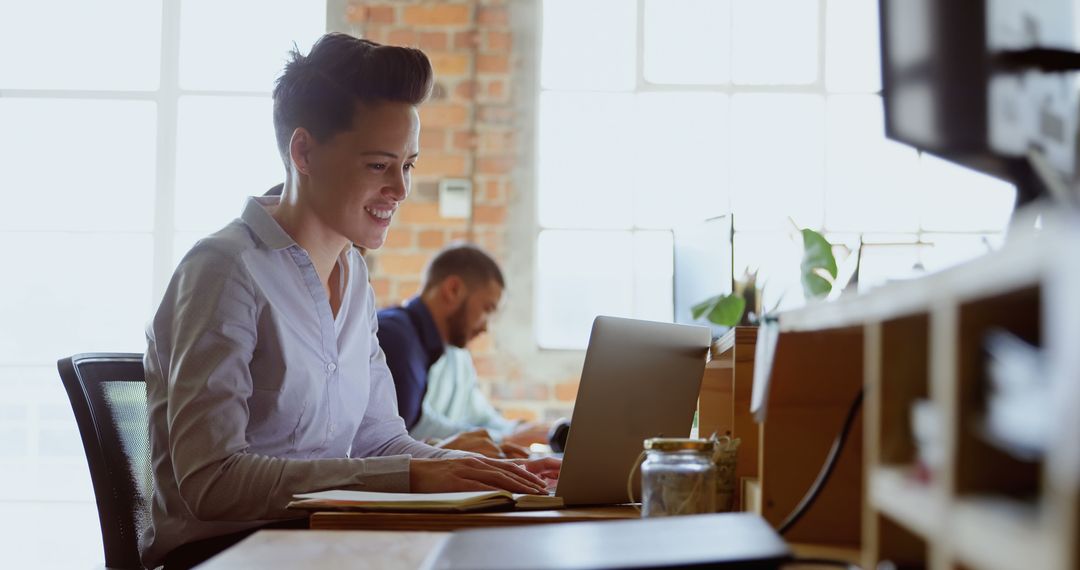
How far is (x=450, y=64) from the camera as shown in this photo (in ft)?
14.8

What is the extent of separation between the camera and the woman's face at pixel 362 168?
5.95ft

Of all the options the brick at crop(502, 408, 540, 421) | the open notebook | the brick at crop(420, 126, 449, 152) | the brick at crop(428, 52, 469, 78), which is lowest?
the brick at crop(502, 408, 540, 421)

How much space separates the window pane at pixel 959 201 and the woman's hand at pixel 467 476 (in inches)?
132

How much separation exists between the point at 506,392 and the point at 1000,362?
3.97 metres

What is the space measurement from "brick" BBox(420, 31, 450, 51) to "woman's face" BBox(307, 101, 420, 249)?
2.74 m

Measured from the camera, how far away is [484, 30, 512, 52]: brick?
453 cm

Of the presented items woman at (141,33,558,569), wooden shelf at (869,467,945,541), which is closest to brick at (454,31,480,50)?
woman at (141,33,558,569)

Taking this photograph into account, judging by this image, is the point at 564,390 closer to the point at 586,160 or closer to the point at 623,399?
the point at 586,160

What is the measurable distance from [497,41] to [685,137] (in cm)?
86

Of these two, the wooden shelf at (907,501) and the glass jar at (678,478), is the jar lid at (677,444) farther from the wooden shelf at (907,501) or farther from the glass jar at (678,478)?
the wooden shelf at (907,501)

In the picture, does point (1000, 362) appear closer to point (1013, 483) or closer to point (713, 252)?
point (1013, 483)

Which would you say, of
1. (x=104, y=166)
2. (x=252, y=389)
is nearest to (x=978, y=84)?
(x=252, y=389)

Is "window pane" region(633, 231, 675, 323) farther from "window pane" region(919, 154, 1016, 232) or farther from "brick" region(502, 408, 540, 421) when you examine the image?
"window pane" region(919, 154, 1016, 232)

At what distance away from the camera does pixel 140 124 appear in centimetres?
471
